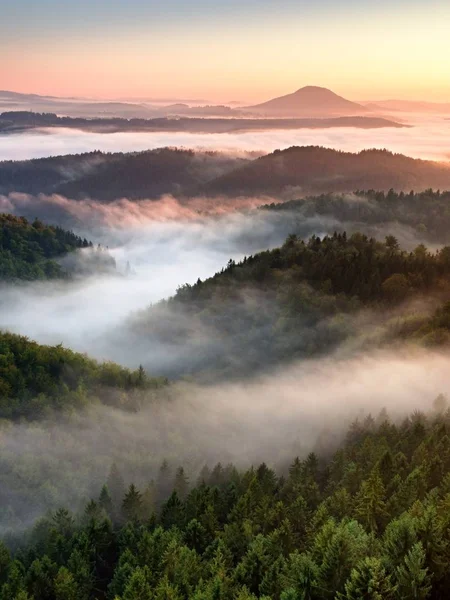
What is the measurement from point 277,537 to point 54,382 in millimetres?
95399

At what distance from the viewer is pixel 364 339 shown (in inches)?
7338

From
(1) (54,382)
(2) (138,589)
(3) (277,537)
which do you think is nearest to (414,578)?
(3) (277,537)

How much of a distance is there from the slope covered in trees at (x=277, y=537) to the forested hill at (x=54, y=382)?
3965 cm

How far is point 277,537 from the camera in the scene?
Answer: 73.4m

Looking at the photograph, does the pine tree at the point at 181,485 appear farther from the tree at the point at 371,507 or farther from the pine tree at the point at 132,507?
the tree at the point at 371,507

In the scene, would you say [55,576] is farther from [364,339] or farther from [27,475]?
[364,339]

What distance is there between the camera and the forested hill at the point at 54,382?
147375 millimetres

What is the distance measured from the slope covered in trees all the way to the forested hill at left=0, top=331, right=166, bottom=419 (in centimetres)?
3965

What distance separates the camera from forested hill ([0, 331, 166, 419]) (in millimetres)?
147375

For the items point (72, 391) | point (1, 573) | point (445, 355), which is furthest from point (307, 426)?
point (1, 573)

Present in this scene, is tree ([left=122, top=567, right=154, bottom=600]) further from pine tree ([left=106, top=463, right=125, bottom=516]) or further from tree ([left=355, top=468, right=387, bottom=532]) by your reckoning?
pine tree ([left=106, top=463, right=125, bottom=516])

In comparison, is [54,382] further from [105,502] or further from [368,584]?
[368,584]

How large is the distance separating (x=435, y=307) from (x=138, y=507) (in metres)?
119

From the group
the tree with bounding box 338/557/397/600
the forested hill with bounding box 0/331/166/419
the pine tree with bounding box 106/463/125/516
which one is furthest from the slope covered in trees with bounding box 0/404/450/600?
the forested hill with bounding box 0/331/166/419
